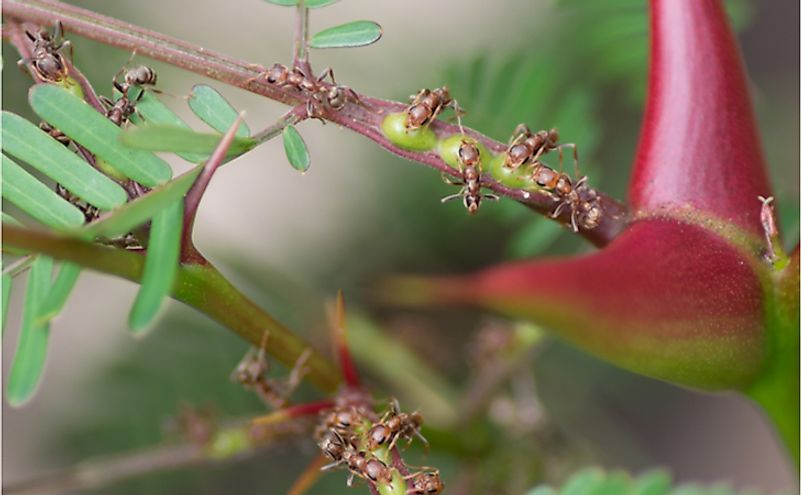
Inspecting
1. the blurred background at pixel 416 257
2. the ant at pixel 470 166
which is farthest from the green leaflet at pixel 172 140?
the blurred background at pixel 416 257

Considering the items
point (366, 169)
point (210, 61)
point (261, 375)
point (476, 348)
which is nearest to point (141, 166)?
point (210, 61)

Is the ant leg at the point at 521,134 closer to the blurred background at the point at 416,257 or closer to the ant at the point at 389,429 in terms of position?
the ant at the point at 389,429

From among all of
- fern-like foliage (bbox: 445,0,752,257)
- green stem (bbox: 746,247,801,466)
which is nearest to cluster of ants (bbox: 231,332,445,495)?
green stem (bbox: 746,247,801,466)

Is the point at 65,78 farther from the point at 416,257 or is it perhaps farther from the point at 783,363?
the point at 416,257

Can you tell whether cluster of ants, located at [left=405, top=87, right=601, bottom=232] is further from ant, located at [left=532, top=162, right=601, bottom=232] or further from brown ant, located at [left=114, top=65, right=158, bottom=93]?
brown ant, located at [left=114, top=65, right=158, bottom=93]

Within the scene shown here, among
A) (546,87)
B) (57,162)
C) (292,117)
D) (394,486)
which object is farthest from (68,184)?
(546,87)

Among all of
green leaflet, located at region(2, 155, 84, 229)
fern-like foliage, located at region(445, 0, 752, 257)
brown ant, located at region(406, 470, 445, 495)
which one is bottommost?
brown ant, located at region(406, 470, 445, 495)
